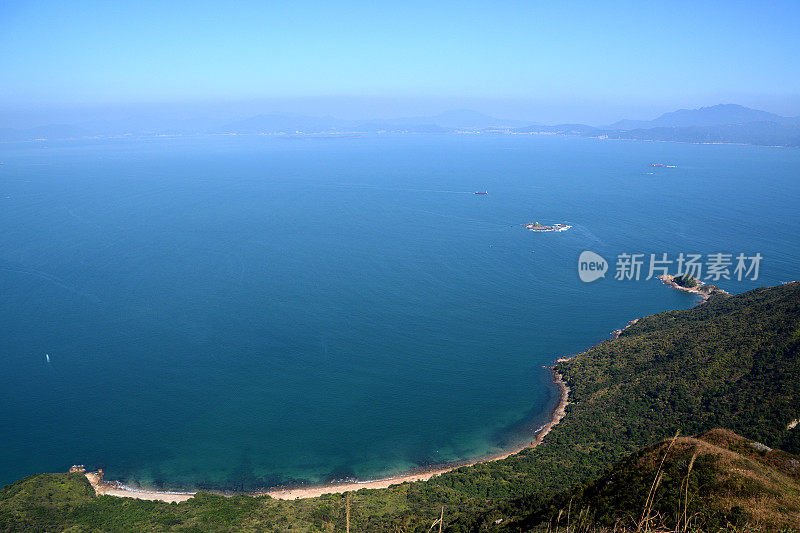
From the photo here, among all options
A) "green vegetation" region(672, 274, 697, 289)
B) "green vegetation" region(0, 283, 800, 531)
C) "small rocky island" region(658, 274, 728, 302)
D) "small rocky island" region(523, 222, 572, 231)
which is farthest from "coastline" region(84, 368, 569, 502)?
"small rocky island" region(523, 222, 572, 231)

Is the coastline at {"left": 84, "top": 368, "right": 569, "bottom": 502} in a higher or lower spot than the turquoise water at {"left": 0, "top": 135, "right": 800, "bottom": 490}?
lower

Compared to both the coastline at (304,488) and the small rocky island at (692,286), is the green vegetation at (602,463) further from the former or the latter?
the small rocky island at (692,286)

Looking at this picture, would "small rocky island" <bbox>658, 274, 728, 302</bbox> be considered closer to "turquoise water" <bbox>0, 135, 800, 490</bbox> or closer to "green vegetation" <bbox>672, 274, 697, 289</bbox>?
"green vegetation" <bbox>672, 274, 697, 289</bbox>

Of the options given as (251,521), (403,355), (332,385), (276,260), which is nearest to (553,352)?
(403,355)

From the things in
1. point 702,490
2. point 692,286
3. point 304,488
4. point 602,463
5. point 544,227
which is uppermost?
point 544,227

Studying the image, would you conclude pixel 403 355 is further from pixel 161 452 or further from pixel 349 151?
pixel 349 151

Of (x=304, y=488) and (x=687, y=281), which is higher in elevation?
(x=687, y=281)

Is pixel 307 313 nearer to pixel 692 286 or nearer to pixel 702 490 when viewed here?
pixel 702 490

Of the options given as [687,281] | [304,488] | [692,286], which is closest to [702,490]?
[304,488]
